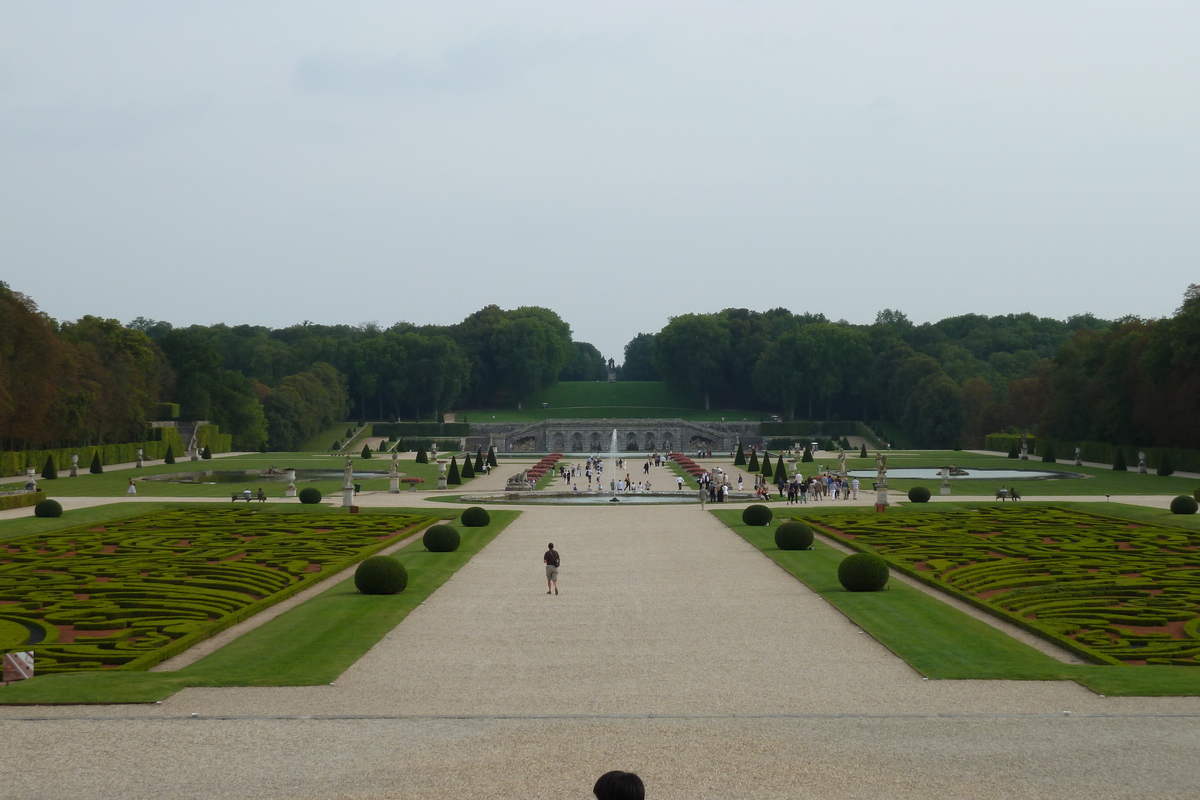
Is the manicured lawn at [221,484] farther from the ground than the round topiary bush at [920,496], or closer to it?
closer to it

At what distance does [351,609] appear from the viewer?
1936cm

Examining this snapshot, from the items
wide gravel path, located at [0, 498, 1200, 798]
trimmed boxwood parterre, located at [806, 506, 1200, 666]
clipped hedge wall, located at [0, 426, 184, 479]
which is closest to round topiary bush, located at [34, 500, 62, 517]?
wide gravel path, located at [0, 498, 1200, 798]

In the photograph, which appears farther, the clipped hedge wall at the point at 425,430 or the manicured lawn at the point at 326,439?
the clipped hedge wall at the point at 425,430

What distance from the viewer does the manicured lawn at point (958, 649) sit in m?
13.8

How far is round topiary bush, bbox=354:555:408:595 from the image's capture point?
20703 millimetres

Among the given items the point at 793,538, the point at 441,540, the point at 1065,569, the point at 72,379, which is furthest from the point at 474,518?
the point at 72,379

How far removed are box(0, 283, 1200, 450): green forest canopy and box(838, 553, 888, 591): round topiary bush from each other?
41.2 metres

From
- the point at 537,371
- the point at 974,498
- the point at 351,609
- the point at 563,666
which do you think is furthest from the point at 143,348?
the point at 563,666

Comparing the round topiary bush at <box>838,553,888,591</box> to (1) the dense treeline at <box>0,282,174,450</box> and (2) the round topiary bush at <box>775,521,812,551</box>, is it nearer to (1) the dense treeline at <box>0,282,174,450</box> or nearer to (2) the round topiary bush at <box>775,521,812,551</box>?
(2) the round topiary bush at <box>775,521,812,551</box>

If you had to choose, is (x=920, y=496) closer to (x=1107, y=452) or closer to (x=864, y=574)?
(x=864, y=574)

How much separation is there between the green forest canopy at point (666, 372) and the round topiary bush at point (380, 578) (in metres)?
42.0

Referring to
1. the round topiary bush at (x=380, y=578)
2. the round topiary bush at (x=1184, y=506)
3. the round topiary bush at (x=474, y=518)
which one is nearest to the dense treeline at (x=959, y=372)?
the round topiary bush at (x=1184, y=506)

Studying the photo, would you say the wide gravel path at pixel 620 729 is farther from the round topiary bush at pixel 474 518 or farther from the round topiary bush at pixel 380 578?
the round topiary bush at pixel 474 518

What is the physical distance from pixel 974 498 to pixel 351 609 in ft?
97.7
